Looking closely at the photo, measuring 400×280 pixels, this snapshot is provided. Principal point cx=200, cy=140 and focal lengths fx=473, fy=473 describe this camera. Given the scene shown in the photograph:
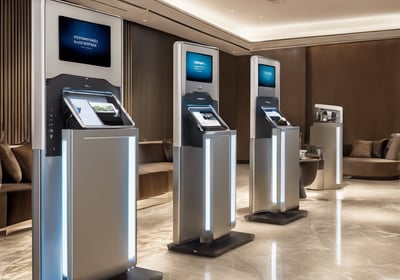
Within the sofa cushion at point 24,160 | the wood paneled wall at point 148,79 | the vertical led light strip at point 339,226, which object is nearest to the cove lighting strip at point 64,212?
the vertical led light strip at point 339,226

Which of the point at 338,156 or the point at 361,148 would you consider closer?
the point at 338,156

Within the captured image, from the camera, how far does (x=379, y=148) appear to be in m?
11.6

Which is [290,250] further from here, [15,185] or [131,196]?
[15,185]

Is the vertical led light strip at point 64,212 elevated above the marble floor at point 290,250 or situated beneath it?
elevated above

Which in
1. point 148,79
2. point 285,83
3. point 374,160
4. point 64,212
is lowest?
point 374,160

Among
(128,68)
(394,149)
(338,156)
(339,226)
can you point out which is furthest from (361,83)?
(339,226)

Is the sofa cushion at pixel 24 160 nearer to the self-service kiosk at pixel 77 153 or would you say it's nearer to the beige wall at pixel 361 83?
the self-service kiosk at pixel 77 153

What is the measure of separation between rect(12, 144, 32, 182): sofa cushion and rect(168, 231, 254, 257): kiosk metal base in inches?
95.7

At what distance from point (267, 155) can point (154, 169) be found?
8.07ft

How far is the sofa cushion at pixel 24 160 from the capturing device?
618cm

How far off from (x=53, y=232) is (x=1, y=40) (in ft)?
14.6

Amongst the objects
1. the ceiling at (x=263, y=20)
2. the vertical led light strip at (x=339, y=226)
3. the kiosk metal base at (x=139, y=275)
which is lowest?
Answer: the vertical led light strip at (x=339, y=226)

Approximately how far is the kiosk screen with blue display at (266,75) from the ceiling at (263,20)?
2915 millimetres

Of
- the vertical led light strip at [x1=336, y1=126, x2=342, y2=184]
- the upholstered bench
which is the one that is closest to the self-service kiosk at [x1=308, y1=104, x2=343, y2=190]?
the vertical led light strip at [x1=336, y1=126, x2=342, y2=184]
